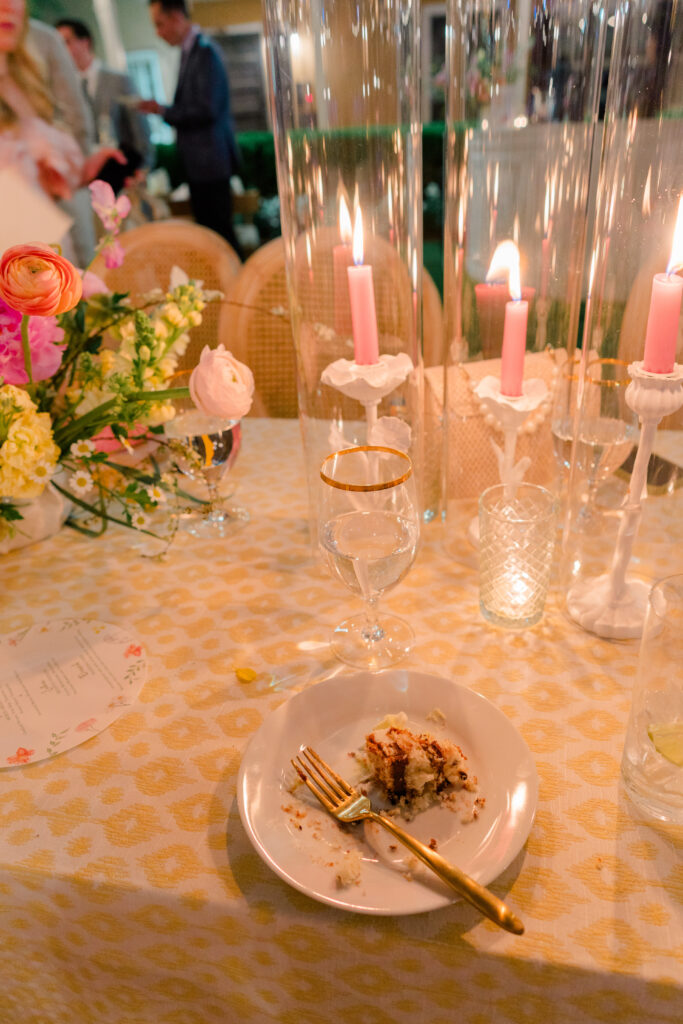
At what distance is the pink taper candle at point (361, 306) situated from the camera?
2.56 feet

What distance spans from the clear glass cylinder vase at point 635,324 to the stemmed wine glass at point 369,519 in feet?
0.73

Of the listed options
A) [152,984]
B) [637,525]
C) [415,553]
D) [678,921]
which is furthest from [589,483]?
[152,984]

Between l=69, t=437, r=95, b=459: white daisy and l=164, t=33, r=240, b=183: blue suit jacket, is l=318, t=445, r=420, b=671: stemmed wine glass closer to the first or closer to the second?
l=69, t=437, r=95, b=459: white daisy

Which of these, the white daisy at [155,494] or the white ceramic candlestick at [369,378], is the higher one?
the white ceramic candlestick at [369,378]

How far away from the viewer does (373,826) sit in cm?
53

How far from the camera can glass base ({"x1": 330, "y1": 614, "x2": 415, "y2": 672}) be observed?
722 millimetres

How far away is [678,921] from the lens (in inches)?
18.5

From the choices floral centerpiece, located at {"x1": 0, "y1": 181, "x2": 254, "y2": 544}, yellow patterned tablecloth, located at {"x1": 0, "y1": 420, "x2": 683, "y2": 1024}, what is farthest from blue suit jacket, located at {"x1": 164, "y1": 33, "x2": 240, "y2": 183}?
yellow patterned tablecloth, located at {"x1": 0, "y1": 420, "x2": 683, "y2": 1024}

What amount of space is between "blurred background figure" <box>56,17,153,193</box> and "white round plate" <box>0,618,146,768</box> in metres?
3.04

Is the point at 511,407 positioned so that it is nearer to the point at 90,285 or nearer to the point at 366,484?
the point at 366,484

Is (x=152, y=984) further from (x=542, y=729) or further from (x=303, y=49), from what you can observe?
(x=303, y=49)

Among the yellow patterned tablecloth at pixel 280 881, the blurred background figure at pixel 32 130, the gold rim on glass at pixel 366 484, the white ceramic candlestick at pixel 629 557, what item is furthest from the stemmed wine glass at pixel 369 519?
the blurred background figure at pixel 32 130

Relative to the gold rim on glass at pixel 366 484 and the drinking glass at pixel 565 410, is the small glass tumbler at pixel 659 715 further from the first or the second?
the drinking glass at pixel 565 410

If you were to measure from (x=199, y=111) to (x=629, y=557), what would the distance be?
3284mm
